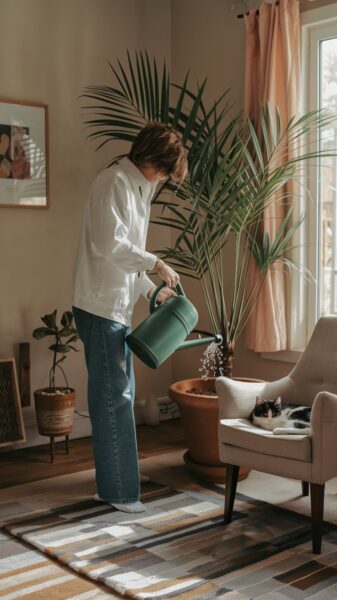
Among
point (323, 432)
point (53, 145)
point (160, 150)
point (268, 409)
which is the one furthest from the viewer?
point (53, 145)

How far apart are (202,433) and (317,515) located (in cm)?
98

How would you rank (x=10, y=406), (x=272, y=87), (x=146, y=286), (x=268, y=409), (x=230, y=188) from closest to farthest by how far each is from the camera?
(x=268, y=409)
(x=146, y=286)
(x=230, y=188)
(x=272, y=87)
(x=10, y=406)

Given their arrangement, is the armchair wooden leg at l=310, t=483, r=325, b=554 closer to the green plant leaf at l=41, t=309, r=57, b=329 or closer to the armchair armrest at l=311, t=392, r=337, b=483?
the armchair armrest at l=311, t=392, r=337, b=483

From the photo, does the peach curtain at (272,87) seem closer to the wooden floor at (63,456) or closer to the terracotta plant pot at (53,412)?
the wooden floor at (63,456)

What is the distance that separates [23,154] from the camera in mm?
4035

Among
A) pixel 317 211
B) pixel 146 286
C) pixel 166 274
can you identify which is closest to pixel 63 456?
pixel 146 286

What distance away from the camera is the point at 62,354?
169 inches

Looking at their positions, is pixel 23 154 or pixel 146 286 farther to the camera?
pixel 23 154

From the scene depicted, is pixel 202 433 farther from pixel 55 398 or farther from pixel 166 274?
pixel 166 274

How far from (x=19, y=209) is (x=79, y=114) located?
0.65 metres

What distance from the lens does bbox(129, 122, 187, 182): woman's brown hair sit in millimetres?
3012

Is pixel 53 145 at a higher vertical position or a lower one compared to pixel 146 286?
higher

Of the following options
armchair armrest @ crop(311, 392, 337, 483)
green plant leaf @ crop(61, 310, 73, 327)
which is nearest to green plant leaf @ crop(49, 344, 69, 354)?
green plant leaf @ crop(61, 310, 73, 327)

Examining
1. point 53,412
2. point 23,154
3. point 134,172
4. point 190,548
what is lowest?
point 190,548
